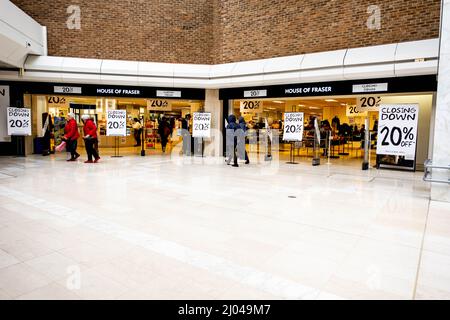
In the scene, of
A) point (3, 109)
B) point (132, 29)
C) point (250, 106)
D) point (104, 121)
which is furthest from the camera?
point (104, 121)

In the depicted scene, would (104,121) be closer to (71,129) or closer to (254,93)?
(71,129)

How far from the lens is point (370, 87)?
10.7 meters

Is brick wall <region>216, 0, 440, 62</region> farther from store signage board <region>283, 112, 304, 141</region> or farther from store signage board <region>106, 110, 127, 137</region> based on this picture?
store signage board <region>106, 110, 127, 137</region>

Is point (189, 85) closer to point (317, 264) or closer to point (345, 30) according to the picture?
point (345, 30)

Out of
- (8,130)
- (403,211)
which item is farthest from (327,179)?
(8,130)

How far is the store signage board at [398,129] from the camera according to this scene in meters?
8.23

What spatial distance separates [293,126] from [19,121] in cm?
1065

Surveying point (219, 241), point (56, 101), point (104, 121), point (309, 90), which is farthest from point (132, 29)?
point (219, 241)

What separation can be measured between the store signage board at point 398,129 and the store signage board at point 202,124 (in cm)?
716

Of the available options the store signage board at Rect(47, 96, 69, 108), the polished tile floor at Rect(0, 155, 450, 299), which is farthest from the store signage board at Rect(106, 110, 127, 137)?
the polished tile floor at Rect(0, 155, 450, 299)

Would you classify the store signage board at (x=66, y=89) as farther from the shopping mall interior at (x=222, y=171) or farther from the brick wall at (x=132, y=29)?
the brick wall at (x=132, y=29)

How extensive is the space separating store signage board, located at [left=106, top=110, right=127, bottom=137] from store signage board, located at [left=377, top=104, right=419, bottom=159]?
1002 cm

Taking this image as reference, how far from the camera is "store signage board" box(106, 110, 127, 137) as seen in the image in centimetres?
1376

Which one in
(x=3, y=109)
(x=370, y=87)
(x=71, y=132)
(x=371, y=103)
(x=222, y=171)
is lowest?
(x=222, y=171)
